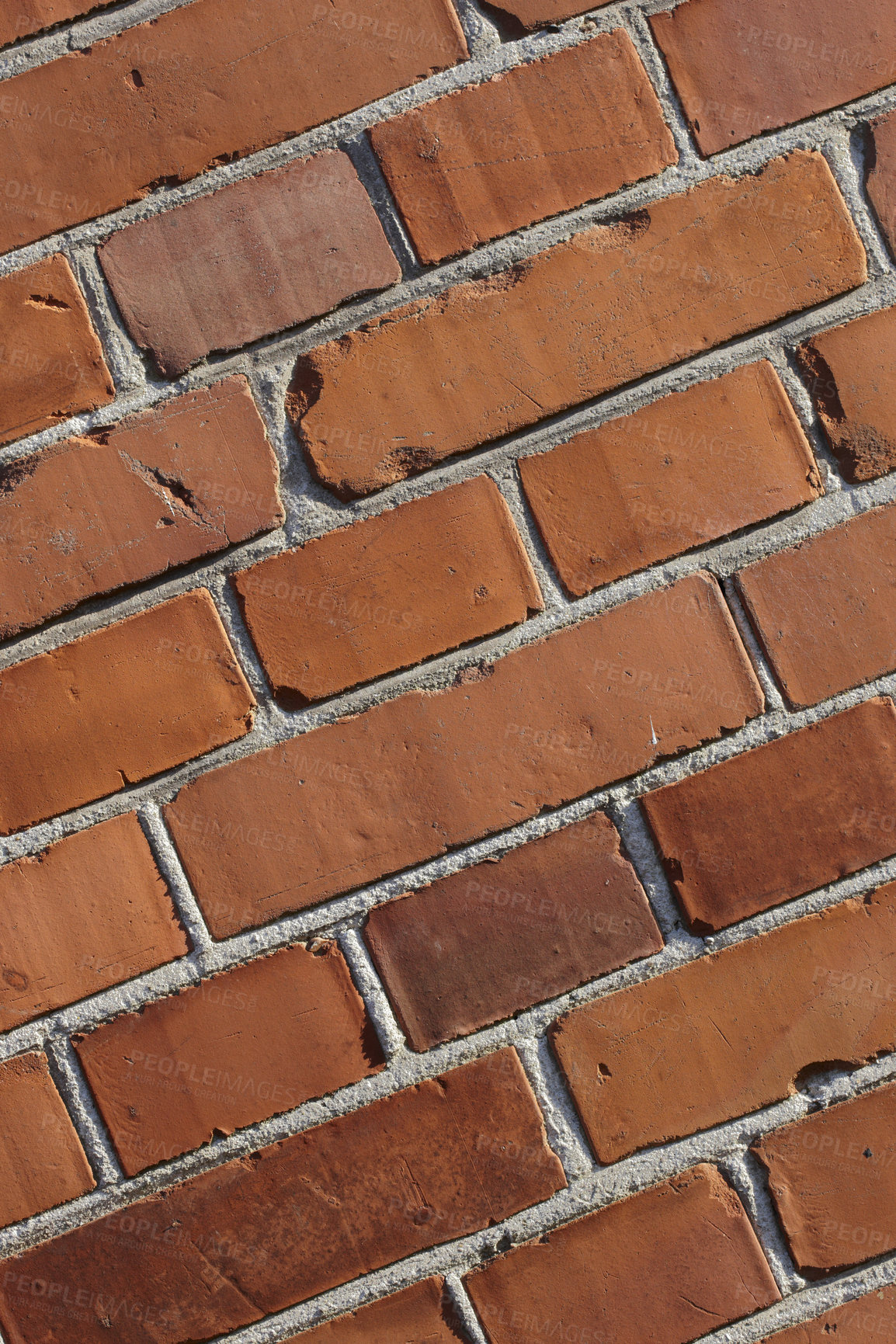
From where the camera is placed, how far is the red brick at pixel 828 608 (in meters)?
0.71

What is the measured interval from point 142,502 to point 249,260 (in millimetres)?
225

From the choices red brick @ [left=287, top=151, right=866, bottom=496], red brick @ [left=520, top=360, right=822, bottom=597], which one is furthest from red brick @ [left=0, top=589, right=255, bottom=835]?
red brick @ [left=520, top=360, right=822, bottom=597]

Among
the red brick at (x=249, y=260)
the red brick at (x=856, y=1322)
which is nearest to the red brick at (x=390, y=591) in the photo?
the red brick at (x=249, y=260)

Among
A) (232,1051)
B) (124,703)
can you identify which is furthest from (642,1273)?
(124,703)

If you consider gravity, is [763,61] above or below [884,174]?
above

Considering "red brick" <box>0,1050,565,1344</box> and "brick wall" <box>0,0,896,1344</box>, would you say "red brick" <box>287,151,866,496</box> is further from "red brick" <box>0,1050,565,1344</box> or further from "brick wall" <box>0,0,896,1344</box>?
"red brick" <box>0,1050,565,1344</box>

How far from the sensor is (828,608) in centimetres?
71

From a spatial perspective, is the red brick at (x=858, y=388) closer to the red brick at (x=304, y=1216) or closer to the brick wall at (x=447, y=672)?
the brick wall at (x=447, y=672)

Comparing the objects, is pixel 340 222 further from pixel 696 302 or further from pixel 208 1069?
pixel 208 1069

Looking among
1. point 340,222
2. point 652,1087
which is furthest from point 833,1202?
point 340,222

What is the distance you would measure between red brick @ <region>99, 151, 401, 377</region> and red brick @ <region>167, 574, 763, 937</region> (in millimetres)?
344

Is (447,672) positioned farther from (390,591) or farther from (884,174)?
(884,174)

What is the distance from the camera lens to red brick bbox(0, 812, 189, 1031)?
0.71 meters

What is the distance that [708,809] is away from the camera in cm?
71
